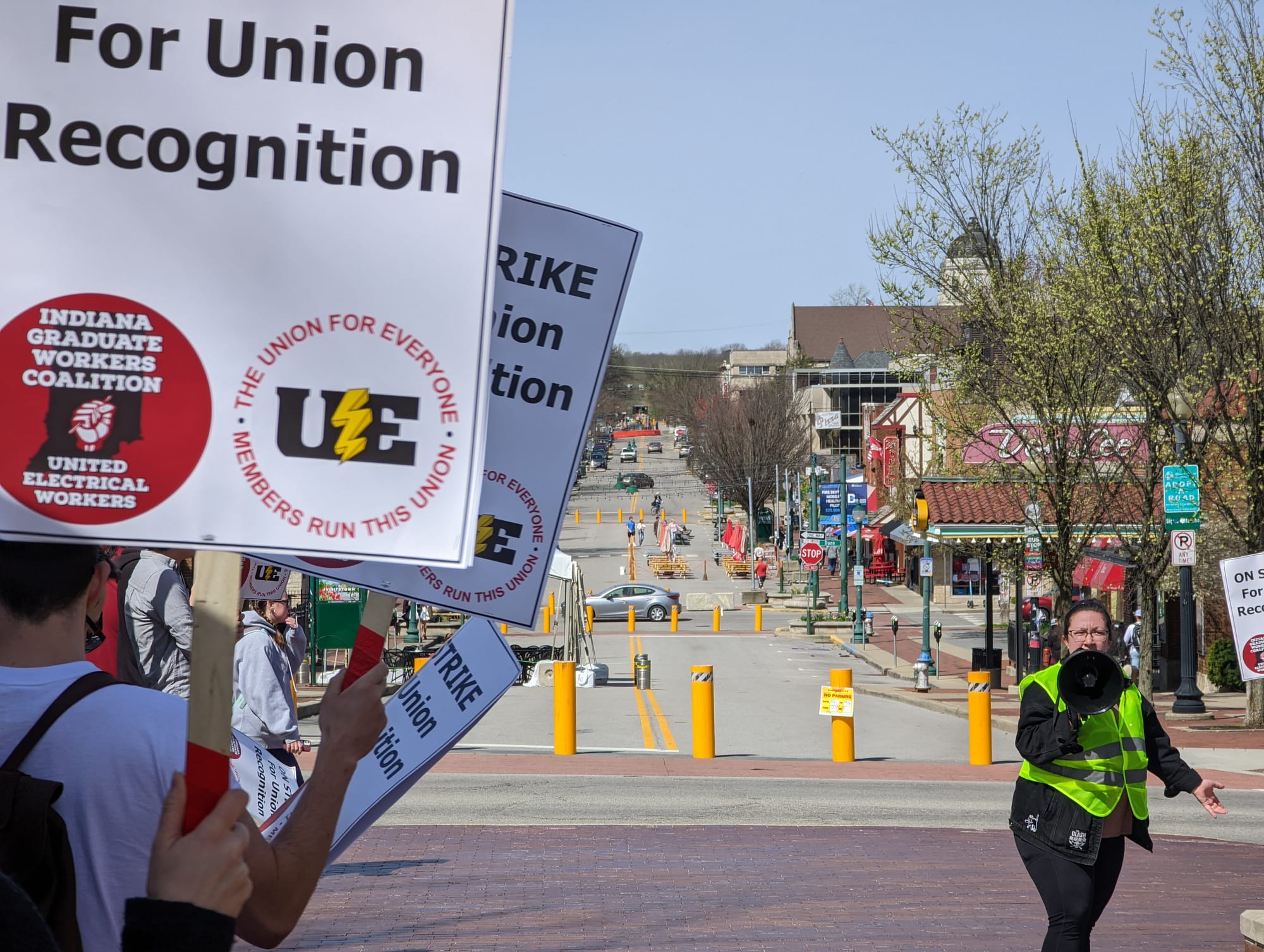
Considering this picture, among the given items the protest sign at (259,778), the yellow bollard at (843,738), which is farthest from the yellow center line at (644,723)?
the protest sign at (259,778)

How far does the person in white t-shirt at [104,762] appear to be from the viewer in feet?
8.05

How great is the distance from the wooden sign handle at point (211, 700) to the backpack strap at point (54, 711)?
59cm

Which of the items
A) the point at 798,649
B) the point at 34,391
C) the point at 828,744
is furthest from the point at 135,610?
the point at 798,649

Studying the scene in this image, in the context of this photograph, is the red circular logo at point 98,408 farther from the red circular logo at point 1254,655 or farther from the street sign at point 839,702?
the street sign at point 839,702

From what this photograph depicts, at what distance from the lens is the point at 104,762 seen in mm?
2457

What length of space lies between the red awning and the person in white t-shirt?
27331 millimetres

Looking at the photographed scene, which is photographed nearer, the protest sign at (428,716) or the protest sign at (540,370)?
the protest sign at (428,716)

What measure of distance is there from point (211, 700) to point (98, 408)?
44 centimetres

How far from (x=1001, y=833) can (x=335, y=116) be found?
37.4 feet

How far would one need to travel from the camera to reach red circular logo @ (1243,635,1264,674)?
12.7 m

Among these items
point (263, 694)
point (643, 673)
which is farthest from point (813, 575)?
point (263, 694)

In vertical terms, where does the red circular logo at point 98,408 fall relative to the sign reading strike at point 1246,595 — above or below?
above

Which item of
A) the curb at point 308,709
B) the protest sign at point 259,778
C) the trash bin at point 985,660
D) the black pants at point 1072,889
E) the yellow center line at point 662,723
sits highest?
the protest sign at point 259,778

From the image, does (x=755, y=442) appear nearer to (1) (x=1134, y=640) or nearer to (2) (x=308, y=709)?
(1) (x=1134, y=640)
